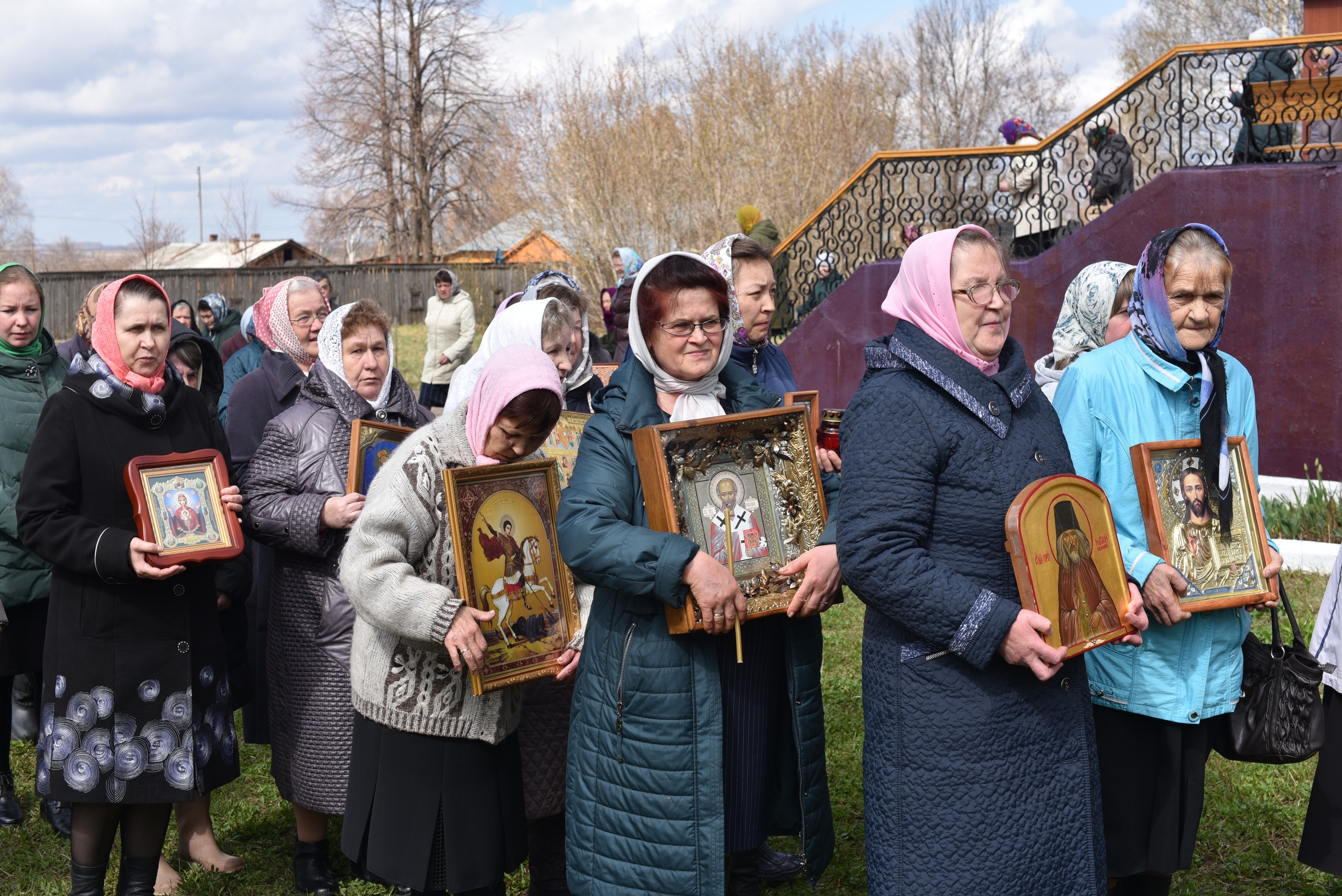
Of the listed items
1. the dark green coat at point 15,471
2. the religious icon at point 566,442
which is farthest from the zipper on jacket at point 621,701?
the dark green coat at point 15,471

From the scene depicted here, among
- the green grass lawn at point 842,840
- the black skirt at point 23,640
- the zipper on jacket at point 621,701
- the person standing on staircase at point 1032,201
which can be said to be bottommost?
the green grass lawn at point 842,840

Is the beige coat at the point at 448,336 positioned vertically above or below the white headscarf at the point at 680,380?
above

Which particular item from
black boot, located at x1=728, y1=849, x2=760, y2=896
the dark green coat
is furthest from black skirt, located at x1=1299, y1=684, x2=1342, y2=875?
the dark green coat

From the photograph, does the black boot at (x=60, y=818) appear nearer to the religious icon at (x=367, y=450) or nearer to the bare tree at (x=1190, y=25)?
the religious icon at (x=367, y=450)

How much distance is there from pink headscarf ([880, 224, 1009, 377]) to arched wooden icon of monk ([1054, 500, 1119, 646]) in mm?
421

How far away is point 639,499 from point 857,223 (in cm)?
1200

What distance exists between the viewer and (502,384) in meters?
3.12

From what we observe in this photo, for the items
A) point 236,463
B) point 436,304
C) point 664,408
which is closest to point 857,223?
point 436,304

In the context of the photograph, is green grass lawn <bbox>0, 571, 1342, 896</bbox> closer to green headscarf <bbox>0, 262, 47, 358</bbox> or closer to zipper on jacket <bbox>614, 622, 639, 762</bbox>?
zipper on jacket <bbox>614, 622, 639, 762</bbox>

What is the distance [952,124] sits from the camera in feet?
178

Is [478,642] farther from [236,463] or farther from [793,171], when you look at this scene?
[793,171]

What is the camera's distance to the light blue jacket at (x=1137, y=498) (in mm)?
3207

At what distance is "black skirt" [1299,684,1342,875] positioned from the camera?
11.2ft

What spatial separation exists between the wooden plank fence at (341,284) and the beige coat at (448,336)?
52.2ft
